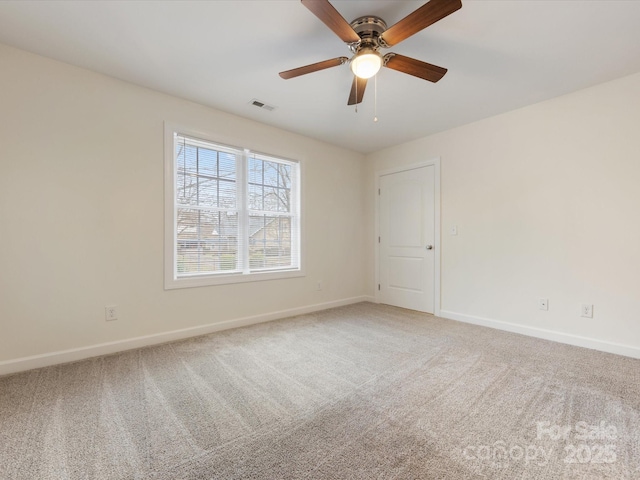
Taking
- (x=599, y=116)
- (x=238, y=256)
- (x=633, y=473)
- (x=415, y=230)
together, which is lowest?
(x=633, y=473)

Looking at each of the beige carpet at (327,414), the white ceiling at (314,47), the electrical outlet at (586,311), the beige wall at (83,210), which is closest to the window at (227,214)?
the beige wall at (83,210)

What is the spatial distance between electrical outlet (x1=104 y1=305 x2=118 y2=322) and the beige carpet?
13.7 inches

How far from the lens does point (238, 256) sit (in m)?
3.52

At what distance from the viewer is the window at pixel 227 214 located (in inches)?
120

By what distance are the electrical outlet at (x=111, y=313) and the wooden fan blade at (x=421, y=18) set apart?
3.09 meters

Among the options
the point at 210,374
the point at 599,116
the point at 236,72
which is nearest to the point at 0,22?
the point at 236,72

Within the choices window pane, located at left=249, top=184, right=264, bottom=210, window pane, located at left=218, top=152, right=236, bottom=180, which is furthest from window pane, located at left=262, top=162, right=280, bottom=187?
window pane, located at left=218, top=152, right=236, bottom=180

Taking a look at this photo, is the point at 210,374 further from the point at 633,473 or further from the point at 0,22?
the point at 0,22

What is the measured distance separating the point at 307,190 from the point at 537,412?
10.9 feet

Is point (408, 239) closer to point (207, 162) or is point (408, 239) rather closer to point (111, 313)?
point (207, 162)

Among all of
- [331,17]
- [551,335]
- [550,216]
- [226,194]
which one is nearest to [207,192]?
[226,194]

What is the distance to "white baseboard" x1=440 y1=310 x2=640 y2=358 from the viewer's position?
8.55ft

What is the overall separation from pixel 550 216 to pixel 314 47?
2.87 m

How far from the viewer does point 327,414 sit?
172cm
